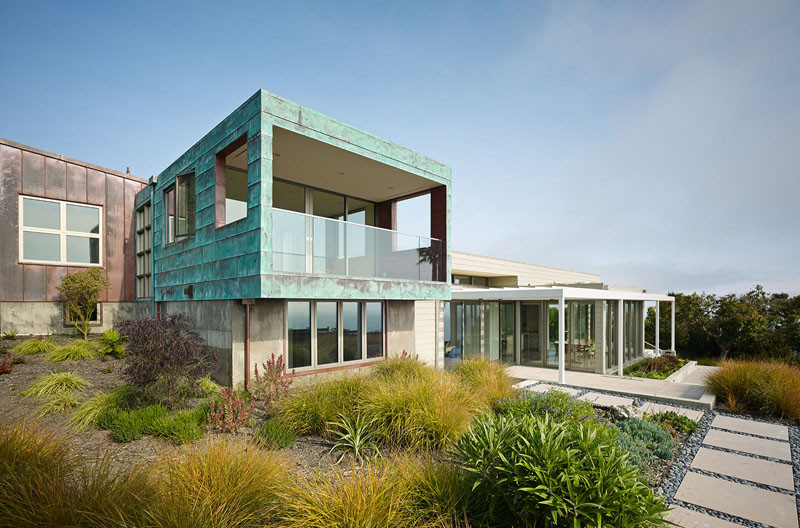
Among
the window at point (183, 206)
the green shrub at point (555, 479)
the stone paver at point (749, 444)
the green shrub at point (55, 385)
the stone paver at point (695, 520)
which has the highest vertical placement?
the window at point (183, 206)

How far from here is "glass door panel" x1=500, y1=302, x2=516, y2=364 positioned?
50.9 ft

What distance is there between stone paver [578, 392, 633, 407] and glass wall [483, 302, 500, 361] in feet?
18.9

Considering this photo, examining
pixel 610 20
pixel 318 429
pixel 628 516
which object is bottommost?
pixel 318 429

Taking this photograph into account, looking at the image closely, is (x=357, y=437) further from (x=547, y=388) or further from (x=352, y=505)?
(x=547, y=388)

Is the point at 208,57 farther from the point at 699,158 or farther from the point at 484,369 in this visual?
the point at 699,158

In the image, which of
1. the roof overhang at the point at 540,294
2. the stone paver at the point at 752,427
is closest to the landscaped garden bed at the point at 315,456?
the stone paver at the point at 752,427

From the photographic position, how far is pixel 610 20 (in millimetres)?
10320

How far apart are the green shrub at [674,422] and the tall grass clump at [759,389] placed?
1.99 m

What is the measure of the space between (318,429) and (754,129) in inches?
662

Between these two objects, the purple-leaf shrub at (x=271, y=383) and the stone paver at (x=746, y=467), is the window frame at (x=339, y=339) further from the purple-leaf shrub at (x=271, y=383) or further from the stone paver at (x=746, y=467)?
the stone paver at (x=746, y=467)

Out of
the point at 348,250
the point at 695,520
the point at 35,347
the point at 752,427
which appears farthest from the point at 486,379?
the point at 35,347

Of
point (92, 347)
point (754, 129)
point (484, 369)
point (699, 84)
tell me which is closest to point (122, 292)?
point (92, 347)

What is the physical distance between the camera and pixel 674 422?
7246 mm

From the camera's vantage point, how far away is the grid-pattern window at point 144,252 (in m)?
12.3
